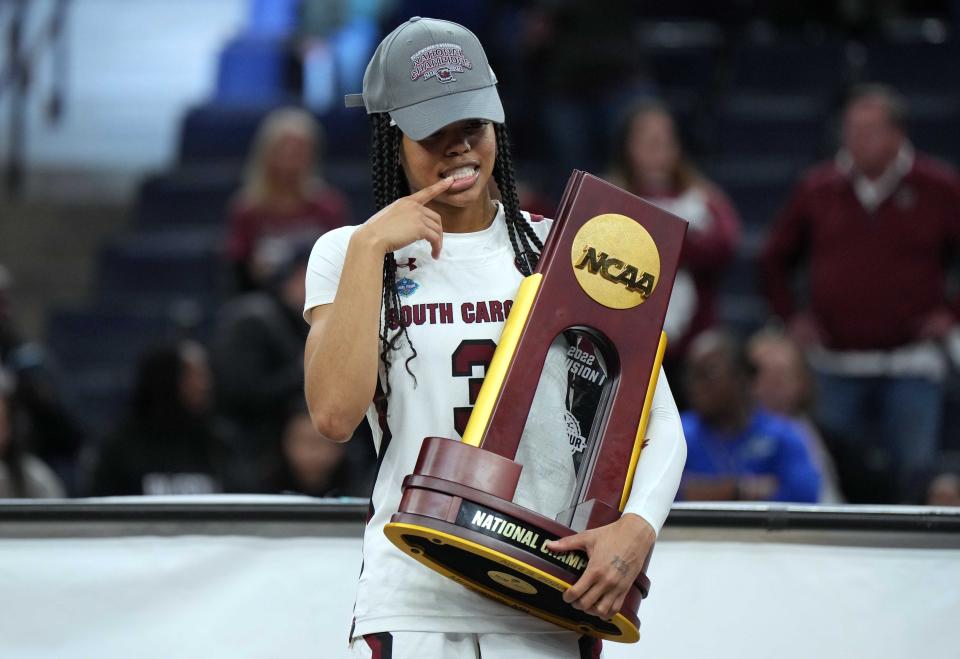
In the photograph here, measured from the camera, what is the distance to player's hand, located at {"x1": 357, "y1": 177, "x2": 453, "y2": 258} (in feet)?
7.76

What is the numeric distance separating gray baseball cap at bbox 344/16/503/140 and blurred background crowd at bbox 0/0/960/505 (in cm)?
293

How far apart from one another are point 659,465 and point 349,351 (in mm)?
510

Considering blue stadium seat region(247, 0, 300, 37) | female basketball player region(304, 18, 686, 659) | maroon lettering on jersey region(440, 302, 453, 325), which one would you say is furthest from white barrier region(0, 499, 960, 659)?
blue stadium seat region(247, 0, 300, 37)

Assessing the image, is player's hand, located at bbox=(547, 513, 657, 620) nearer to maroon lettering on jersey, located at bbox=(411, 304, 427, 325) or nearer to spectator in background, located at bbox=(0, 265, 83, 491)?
maroon lettering on jersey, located at bbox=(411, 304, 427, 325)

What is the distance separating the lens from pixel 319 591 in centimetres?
334

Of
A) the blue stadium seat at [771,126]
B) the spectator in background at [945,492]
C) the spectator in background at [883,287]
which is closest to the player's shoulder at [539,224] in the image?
the spectator in background at [945,492]

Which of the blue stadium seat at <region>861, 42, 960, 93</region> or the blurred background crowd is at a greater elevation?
the blue stadium seat at <region>861, 42, 960, 93</region>

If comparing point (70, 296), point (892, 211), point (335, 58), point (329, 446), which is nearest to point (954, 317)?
point (892, 211)

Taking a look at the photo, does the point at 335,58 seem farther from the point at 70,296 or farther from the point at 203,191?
the point at 70,296

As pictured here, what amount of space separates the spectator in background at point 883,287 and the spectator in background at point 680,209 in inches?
14.8

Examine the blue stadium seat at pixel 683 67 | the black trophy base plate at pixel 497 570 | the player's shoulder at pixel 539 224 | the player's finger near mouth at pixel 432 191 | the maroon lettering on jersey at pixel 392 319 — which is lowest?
the black trophy base plate at pixel 497 570

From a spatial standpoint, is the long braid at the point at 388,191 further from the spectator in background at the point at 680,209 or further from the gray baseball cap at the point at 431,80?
the spectator in background at the point at 680,209

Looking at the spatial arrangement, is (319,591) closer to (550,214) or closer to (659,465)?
(659,465)

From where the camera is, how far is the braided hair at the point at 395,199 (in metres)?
2.44
